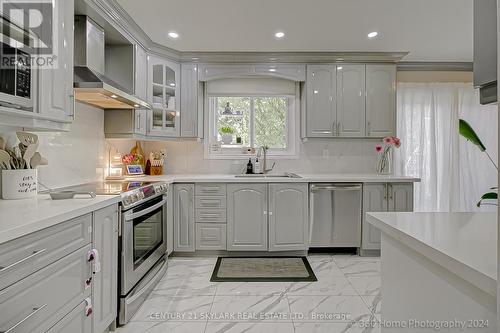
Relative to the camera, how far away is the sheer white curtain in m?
3.97

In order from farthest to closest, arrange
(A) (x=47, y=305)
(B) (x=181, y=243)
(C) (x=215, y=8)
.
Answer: (B) (x=181, y=243) → (C) (x=215, y=8) → (A) (x=47, y=305)

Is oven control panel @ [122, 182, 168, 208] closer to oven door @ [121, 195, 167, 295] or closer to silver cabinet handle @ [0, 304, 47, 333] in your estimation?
oven door @ [121, 195, 167, 295]

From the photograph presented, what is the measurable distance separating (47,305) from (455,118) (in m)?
4.77

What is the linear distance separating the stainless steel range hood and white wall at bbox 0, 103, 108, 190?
0.73 feet

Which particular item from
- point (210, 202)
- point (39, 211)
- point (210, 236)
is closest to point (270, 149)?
point (210, 202)

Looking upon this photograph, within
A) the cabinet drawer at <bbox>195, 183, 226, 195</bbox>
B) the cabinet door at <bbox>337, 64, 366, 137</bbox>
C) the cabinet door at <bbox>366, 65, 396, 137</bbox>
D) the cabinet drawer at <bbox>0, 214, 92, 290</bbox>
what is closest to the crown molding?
the cabinet door at <bbox>366, 65, 396, 137</bbox>

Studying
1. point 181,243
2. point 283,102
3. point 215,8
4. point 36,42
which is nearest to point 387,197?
point 283,102

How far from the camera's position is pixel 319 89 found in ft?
11.9

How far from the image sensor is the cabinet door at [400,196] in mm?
3330

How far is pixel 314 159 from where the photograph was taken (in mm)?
3961

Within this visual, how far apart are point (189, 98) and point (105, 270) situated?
2352 mm

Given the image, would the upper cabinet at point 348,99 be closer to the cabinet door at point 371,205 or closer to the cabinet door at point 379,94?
the cabinet door at point 379,94

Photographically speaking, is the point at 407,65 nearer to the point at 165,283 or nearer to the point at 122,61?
the point at 122,61

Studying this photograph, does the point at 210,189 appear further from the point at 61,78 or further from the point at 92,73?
the point at 61,78
